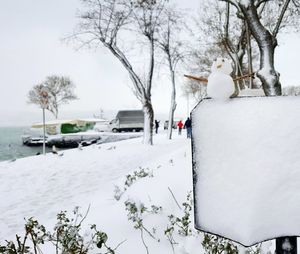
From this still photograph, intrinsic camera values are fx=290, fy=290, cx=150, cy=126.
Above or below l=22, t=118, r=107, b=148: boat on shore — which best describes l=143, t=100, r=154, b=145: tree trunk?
above

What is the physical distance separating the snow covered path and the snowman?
323 centimetres

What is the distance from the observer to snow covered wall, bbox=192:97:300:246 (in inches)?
49.0

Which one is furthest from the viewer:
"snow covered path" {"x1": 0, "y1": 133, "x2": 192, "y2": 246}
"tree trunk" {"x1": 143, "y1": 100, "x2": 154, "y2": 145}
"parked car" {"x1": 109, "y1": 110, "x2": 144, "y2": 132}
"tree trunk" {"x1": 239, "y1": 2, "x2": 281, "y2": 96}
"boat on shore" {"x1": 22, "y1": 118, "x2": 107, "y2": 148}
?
"parked car" {"x1": 109, "y1": 110, "x2": 144, "y2": 132}

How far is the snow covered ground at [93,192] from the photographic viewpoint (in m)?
3.71

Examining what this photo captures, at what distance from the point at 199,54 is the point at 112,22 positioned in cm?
932

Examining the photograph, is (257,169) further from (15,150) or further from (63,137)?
(15,150)

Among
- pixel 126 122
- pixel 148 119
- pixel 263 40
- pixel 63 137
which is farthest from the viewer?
pixel 126 122

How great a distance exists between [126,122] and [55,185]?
32.4m

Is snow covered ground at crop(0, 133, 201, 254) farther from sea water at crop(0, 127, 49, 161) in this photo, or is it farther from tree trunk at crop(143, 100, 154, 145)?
sea water at crop(0, 127, 49, 161)

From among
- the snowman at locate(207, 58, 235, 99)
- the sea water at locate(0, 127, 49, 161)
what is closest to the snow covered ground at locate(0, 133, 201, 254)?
the snowman at locate(207, 58, 235, 99)

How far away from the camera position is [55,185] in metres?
7.91

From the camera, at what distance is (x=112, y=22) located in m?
16.8

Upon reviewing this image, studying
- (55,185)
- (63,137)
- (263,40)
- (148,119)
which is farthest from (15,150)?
(263,40)

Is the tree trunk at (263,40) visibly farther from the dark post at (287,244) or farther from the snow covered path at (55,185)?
the dark post at (287,244)
